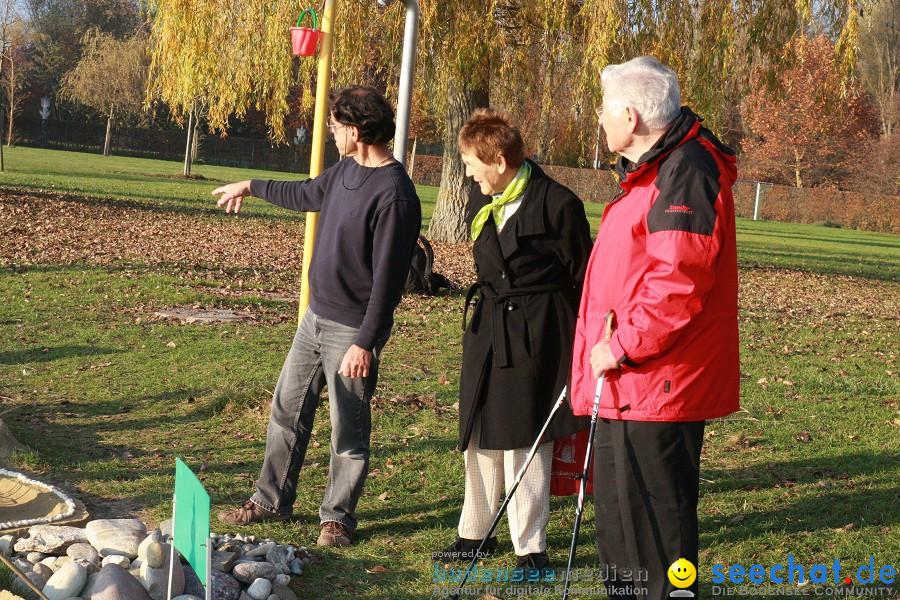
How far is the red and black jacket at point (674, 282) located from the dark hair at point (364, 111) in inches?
57.0

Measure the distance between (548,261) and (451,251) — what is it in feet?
44.1

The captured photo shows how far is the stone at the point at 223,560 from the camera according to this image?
4.05 m

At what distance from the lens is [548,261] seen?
14.4 feet

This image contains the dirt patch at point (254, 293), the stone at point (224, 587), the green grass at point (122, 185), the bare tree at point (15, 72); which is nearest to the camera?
the stone at point (224, 587)

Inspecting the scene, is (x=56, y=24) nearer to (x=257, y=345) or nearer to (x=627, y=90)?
(x=257, y=345)

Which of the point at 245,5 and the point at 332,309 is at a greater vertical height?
the point at 245,5

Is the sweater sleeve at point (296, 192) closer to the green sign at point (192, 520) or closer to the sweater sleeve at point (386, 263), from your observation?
the sweater sleeve at point (386, 263)

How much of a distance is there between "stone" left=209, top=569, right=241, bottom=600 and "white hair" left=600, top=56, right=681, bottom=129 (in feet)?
7.78

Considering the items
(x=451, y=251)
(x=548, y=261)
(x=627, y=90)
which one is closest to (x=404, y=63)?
(x=548, y=261)

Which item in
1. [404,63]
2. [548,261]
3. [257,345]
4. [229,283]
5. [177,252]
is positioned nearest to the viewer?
[548,261]

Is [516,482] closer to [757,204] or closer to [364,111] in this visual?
[364,111]

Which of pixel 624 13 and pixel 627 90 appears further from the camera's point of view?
pixel 624 13

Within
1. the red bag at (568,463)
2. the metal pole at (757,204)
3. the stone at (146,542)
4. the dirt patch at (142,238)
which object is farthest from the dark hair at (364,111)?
the metal pole at (757,204)

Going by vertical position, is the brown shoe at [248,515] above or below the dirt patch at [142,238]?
below
